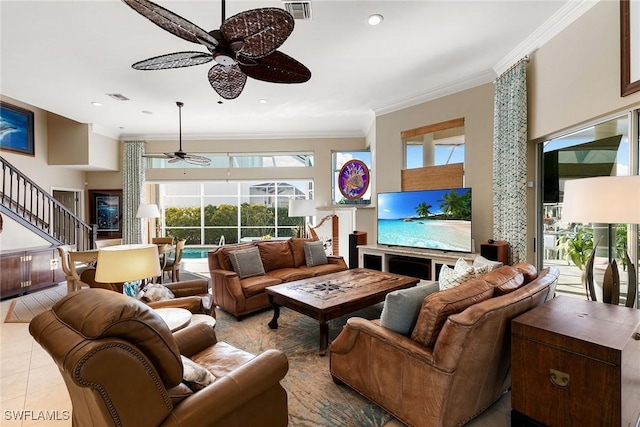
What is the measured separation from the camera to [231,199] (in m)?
8.55

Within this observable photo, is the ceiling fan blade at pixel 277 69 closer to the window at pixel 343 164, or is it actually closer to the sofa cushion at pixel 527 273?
the sofa cushion at pixel 527 273

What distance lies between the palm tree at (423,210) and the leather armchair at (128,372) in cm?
366

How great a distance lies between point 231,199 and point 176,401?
766cm

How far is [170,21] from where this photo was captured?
1.67 meters

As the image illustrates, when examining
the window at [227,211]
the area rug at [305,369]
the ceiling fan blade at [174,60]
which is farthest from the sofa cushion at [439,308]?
the window at [227,211]

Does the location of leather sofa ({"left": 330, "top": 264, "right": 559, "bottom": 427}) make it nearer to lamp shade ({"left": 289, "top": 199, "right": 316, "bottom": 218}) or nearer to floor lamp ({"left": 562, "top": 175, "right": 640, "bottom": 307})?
floor lamp ({"left": 562, "top": 175, "right": 640, "bottom": 307})

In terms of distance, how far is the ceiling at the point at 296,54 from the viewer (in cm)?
271

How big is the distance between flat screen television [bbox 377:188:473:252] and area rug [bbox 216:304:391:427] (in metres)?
1.36

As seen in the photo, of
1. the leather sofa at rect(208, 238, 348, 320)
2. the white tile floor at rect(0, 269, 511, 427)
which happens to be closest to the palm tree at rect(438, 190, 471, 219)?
the leather sofa at rect(208, 238, 348, 320)

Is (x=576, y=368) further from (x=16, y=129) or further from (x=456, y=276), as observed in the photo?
(x=16, y=129)

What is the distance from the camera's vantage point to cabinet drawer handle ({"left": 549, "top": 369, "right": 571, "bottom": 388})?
1499 mm

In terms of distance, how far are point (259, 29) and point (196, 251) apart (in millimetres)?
8078

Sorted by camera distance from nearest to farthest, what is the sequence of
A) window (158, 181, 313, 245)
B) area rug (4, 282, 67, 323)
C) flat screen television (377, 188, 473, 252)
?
1. area rug (4, 282, 67, 323)
2. flat screen television (377, 188, 473, 252)
3. window (158, 181, 313, 245)

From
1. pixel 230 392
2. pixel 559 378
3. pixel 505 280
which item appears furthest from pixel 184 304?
pixel 559 378
